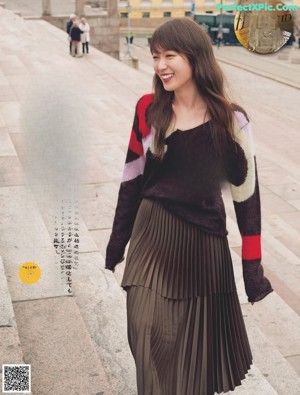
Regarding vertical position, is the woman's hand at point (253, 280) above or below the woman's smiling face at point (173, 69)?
below

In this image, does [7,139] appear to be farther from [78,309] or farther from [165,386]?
[165,386]

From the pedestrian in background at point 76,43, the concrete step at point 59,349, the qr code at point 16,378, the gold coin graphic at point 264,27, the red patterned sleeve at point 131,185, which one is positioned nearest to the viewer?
the red patterned sleeve at point 131,185

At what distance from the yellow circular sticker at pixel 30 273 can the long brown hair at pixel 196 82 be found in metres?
2.06

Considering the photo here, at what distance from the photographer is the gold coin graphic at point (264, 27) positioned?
714 centimetres

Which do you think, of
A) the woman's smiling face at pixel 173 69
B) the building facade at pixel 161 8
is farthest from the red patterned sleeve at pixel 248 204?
the building facade at pixel 161 8

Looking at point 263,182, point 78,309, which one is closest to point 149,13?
point 263,182

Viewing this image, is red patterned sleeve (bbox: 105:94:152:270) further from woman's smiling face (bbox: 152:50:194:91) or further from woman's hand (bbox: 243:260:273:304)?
woman's hand (bbox: 243:260:273:304)

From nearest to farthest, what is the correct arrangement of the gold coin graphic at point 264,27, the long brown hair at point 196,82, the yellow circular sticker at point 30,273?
the long brown hair at point 196,82, the yellow circular sticker at point 30,273, the gold coin graphic at point 264,27

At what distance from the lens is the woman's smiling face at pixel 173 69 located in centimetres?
273

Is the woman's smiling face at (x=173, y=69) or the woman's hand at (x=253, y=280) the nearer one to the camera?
the woman's smiling face at (x=173, y=69)

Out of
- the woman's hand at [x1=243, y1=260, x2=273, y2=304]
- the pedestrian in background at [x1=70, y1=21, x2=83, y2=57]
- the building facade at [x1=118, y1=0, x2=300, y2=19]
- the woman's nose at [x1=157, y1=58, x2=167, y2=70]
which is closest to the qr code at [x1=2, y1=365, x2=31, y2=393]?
the woman's hand at [x1=243, y1=260, x2=273, y2=304]

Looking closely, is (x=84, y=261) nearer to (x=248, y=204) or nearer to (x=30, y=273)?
(x=30, y=273)

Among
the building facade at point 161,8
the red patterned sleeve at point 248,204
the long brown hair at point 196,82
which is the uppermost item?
the long brown hair at point 196,82

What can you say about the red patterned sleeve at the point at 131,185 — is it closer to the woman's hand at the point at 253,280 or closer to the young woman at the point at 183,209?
the young woman at the point at 183,209
